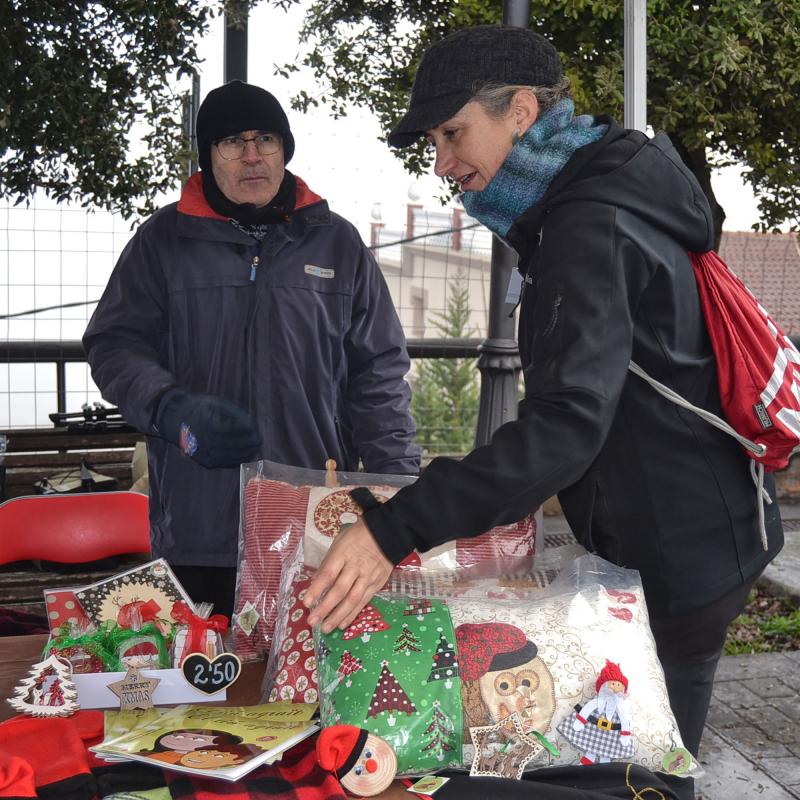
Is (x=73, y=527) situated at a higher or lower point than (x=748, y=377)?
lower

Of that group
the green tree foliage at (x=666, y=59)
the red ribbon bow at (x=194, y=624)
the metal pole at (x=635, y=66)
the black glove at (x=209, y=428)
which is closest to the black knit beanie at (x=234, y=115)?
the black glove at (x=209, y=428)

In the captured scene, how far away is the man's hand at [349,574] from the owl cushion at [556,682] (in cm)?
9

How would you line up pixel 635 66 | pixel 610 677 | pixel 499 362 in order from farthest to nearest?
1. pixel 499 362
2. pixel 635 66
3. pixel 610 677

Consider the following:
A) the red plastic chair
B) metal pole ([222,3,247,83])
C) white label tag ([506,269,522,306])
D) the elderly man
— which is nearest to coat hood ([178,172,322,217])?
the elderly man

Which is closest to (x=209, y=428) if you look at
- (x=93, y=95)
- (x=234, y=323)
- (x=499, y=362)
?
(x=234, y=323)

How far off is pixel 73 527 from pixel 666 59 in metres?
3.05

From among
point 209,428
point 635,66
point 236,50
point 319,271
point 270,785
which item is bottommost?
point 270,785

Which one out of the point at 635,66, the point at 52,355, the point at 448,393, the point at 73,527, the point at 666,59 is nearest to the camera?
the point at 635,66

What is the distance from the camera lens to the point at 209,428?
83.1 inches

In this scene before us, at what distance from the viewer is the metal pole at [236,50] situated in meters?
4.04

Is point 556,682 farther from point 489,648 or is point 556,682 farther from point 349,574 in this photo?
point 349,574

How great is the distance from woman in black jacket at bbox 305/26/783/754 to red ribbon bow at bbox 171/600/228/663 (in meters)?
0.32

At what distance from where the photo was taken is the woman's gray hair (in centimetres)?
152

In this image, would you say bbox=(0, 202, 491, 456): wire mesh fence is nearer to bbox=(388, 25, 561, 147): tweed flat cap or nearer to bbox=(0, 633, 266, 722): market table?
bbox=(0, 633, 266, 722): market table
